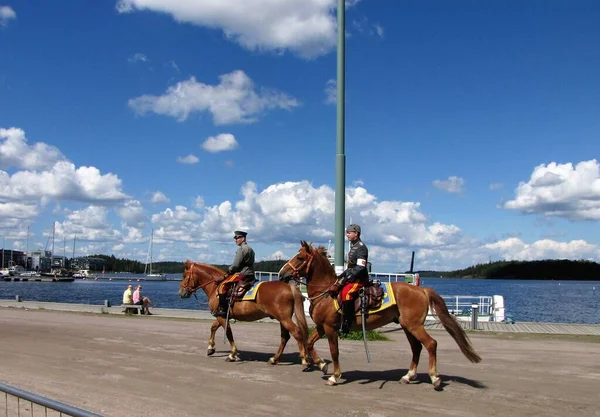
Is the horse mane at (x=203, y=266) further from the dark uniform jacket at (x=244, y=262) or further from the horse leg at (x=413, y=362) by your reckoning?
the horse leg at (x=413, y=362)

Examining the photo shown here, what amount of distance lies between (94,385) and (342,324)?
4.45m

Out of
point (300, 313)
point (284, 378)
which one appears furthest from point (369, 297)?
point (284, 378)

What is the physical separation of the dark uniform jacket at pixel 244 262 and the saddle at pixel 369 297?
3427 mm

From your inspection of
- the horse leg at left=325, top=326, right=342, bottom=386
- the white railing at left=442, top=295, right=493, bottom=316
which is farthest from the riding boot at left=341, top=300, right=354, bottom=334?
the white railing at left=442, top=295, right=493, bottom=316

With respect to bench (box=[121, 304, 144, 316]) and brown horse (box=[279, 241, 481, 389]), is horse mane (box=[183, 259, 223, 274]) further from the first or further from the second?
bench (box=[121, 304, 144, 316])

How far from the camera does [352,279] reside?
1019cm

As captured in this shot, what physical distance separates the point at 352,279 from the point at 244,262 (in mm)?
3686

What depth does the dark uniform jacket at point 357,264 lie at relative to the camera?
10148 mm

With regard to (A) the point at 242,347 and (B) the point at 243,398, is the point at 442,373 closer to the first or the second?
(B) the point at 243,398

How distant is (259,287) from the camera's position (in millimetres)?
12500

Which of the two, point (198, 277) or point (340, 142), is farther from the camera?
point (340, 142)

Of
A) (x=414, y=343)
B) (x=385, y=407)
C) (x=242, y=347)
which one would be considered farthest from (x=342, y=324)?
(x=242, y=347)

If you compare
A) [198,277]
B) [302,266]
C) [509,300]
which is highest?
[302,266]

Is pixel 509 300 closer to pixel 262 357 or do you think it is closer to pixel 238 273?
pixel 262 357
